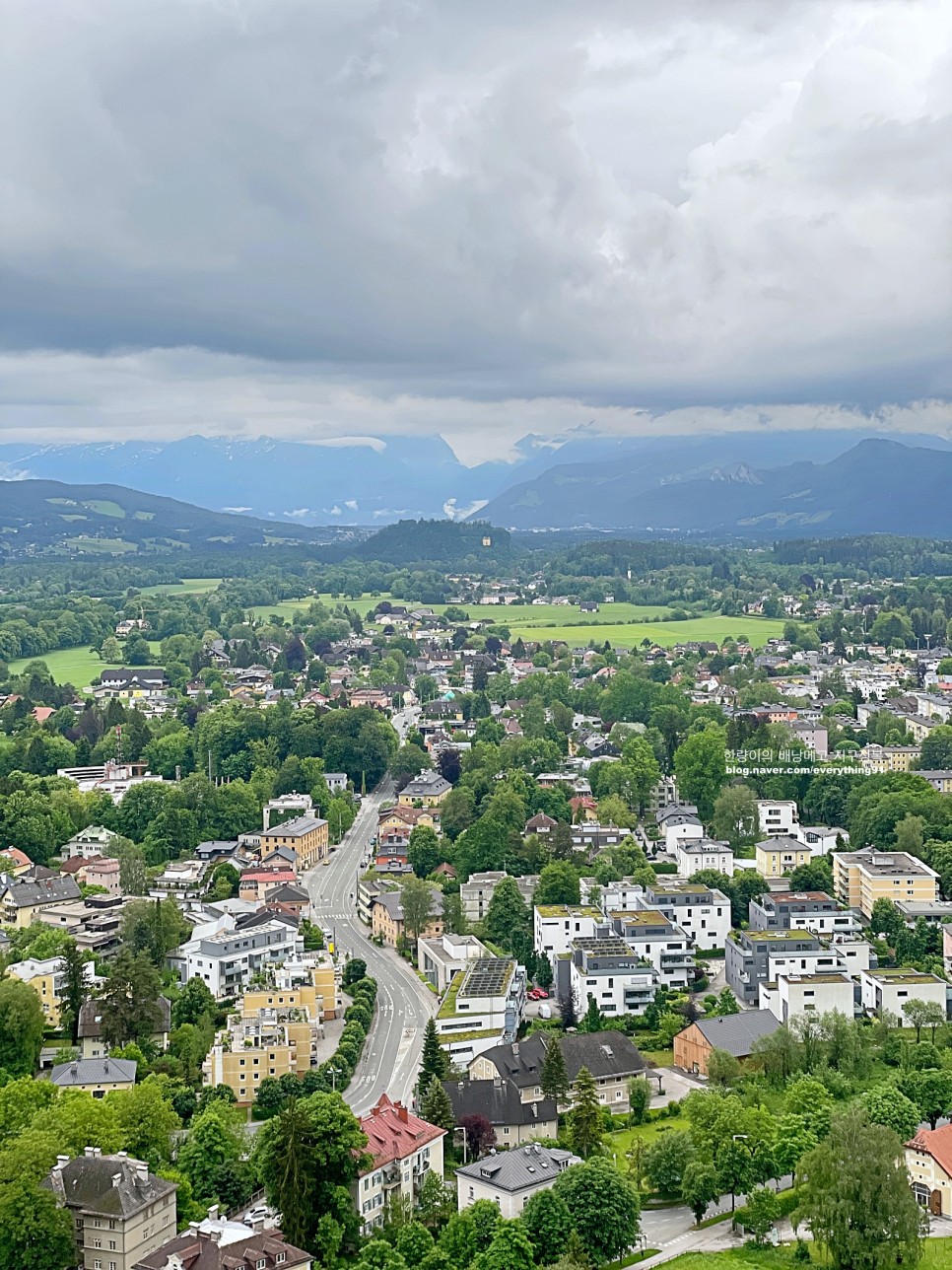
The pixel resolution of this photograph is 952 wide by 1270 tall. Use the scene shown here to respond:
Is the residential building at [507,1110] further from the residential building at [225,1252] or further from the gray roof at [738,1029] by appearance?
the residential building at [225,1252]

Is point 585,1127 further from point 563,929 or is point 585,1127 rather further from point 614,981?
point 563,929

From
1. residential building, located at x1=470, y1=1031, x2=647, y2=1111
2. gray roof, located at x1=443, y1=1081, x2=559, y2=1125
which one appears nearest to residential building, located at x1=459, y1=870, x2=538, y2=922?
residential building, located at x1=470, y1=1031, x2=647, y2=1111

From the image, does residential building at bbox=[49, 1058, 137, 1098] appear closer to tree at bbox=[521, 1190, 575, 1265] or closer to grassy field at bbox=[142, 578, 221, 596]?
tree at bbox=[521, 1190, 575, 1265]

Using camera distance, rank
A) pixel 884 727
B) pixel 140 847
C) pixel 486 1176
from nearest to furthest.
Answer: pixel 486 1176 → pixel 140 847 → pixel 884 727

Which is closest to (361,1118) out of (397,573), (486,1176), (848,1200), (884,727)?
(486,1176)

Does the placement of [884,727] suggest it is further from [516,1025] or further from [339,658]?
[339,658]

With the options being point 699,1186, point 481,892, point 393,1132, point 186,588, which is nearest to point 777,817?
point 481,892
